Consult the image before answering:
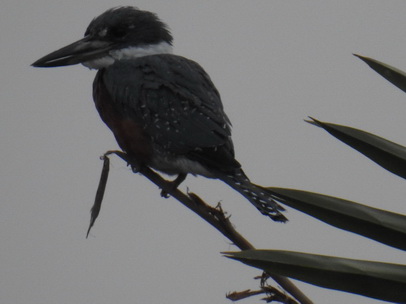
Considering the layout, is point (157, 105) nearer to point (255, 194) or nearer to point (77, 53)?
point (77, 53)

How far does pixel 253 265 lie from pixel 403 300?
0.20 m

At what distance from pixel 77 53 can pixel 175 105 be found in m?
0.64

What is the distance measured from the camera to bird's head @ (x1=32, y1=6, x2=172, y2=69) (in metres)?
3.50

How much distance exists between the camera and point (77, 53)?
11.3ft

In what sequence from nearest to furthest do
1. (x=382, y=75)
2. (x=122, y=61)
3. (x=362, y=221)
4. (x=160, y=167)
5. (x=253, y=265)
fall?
(x=253, y=265) < (x=362, y=221) < (x=382, y=75) < (x=160, y=167) < (x=122, y=61)

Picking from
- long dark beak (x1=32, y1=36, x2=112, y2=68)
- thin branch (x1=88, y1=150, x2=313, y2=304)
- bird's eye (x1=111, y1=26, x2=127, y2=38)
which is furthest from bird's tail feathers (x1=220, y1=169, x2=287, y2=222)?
bird's eye (x1=111, y1=26, x2=127, y2=38)

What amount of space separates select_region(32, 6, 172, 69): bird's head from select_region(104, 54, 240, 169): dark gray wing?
16 centimetres

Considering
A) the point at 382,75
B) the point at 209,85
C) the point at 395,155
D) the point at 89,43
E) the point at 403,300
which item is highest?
the point at 89,43

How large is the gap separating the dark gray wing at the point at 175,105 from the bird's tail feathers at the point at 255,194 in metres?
0.06

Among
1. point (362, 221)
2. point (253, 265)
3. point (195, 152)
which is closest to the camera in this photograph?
point (253, 265)

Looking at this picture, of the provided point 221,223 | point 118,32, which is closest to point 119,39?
point 118,32

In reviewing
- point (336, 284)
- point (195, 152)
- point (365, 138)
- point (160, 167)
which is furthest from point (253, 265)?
point (160, 167)

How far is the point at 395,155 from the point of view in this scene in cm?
104

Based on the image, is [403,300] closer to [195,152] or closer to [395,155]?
[395,155]
